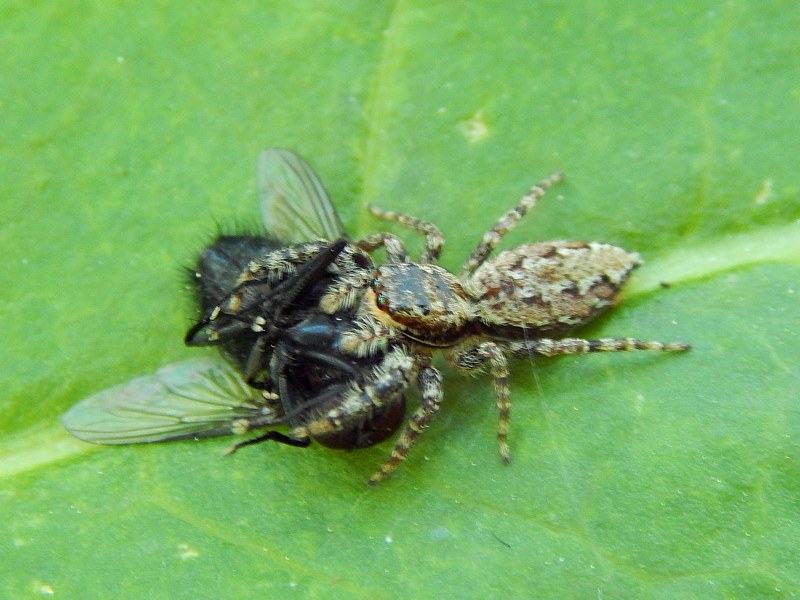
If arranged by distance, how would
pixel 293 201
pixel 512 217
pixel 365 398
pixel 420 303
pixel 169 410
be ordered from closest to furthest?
pixel 365 398, pixel 169 410, pixel 420 303, pixel 512 217, pixel 293 201

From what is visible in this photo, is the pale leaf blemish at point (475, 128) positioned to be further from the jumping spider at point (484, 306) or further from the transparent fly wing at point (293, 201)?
the transparent fly wing at point (293, 201)

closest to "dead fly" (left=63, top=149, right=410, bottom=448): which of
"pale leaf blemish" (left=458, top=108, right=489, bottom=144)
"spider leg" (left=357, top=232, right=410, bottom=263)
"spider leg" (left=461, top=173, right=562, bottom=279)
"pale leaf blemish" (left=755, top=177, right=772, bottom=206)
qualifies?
"spider leg" (left=357, top=232, right=410, bottom=263)

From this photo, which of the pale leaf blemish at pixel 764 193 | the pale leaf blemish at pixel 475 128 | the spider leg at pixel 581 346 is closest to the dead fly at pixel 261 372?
the spider leg at pixel 581 346

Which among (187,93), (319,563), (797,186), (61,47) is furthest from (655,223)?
(61,47)

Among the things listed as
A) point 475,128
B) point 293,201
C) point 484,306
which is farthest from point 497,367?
point 293,201

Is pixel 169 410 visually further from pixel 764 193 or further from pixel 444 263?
pixel 764 193
